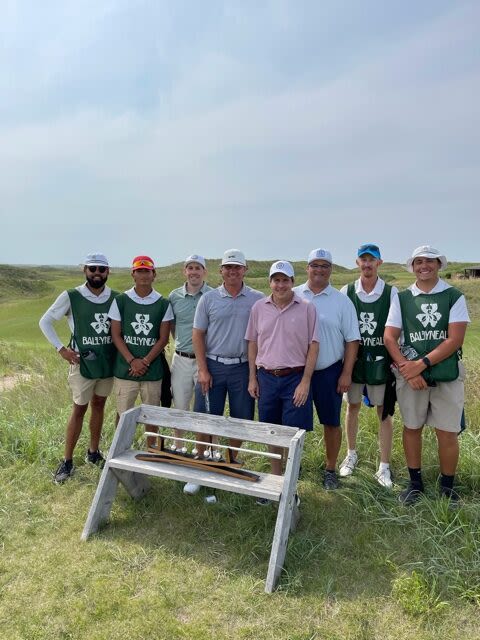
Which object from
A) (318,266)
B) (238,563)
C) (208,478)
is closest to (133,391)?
(208,478)

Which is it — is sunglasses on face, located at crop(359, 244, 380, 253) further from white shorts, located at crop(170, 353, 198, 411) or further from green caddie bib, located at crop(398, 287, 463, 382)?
white shorts, located at crop(170, 353, 198, 411)

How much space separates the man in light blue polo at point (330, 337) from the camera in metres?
4.16

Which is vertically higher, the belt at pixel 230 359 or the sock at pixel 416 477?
the belt at pixel 230 359

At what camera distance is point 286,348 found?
394cm

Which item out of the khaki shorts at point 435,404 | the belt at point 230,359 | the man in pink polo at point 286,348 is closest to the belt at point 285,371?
the man in pink polo at point 286,348

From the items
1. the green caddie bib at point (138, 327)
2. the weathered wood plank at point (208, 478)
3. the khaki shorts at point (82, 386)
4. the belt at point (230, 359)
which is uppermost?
the green caddie bib at point (138, 327)

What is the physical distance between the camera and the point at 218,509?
4141 millimetres

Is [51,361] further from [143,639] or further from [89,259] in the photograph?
[143,639]

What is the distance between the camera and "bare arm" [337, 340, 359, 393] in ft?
13.7

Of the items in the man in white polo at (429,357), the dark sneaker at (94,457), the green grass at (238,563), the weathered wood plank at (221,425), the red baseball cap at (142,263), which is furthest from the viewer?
the dark sneaker at (94,457)

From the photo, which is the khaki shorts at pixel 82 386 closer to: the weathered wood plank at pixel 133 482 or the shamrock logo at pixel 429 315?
the weathered wood plank at pixel 133 482

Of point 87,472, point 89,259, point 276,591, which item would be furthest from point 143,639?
point 89,259

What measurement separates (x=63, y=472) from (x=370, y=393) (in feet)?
10.2

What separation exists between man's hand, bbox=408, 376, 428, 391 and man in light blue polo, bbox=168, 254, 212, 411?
A: 78.6 inches
